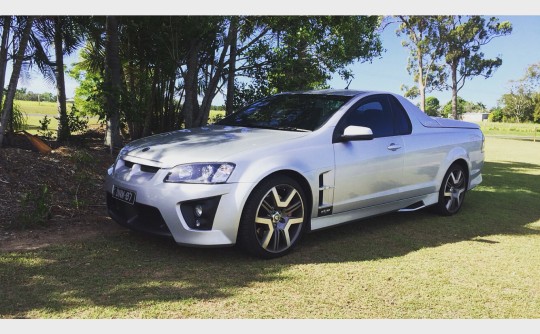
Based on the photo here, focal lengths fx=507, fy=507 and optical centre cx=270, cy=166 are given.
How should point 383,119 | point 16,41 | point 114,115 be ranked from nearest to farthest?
point 383,119 → point 16,41 → point 114,115

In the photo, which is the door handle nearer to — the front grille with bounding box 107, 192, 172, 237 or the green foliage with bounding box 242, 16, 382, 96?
the front grille with bounding box 107, 192, 172, 237

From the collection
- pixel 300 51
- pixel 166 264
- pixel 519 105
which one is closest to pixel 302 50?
pixel 300 51

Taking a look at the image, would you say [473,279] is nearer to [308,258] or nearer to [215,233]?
[308,258]

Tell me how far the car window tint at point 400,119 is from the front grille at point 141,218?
2913 mm

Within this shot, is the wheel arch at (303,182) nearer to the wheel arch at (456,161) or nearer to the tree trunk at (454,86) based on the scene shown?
the wheel arch at (456,161)

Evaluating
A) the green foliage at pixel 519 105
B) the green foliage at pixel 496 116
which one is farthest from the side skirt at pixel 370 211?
the green foliage at pixel 496 116

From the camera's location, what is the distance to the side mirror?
195 inches

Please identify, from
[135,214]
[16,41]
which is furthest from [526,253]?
[16,41]

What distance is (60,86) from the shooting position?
39.8 ft

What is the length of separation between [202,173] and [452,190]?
390 cm

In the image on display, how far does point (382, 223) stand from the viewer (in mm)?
6211

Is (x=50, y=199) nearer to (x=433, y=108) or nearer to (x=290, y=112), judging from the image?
(x=290, y=112)

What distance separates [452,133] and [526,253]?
204 cm

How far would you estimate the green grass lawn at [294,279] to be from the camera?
3.46 meters
